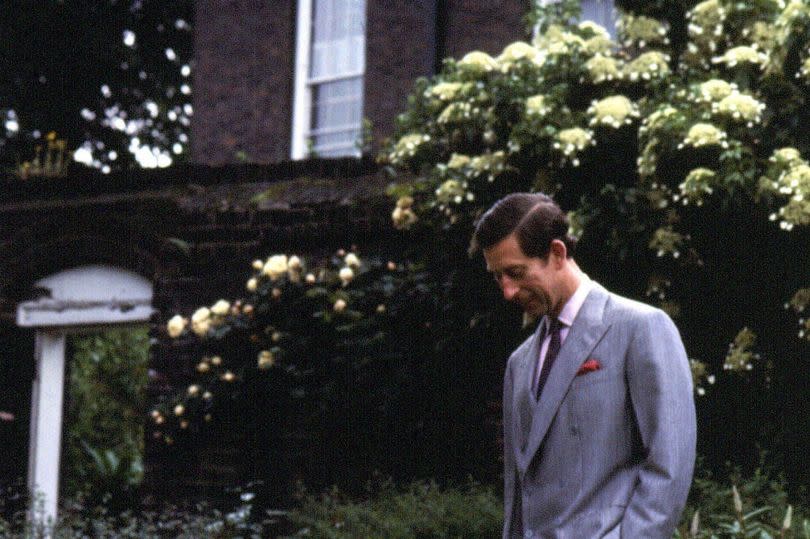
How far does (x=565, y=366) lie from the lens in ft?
13.1

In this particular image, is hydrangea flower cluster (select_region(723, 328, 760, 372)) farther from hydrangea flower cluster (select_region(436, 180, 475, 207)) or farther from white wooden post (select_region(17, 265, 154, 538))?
white wooden post (select_region(17, 265, 154, 538))

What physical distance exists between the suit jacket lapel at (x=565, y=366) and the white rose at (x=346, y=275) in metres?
6.32

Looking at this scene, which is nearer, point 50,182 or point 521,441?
point 521,441

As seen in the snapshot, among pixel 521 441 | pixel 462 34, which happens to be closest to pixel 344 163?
pixel 462 34

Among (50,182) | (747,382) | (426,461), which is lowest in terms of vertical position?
(426,461)

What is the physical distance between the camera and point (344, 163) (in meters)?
11.6

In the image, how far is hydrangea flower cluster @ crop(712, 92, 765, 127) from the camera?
841 cm

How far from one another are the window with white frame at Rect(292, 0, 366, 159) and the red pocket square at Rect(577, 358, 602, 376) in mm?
9063

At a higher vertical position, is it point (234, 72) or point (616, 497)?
point (234, 72)

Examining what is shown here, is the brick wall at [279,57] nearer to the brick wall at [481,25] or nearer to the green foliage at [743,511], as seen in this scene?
the brick wall at [481,25]

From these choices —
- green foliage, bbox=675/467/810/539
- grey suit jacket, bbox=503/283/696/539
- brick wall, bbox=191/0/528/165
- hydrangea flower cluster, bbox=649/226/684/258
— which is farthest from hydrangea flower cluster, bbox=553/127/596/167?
grey suit jacket, bbox=503/283/696/539

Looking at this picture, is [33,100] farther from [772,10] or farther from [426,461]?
[772,10]

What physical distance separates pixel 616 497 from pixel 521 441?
337 mm

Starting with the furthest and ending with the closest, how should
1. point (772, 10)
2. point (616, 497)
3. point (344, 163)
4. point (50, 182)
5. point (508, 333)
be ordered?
point (50, 182) < point (344, 163) < point (508, 333) < point (772, 10) < point (616, 497)
